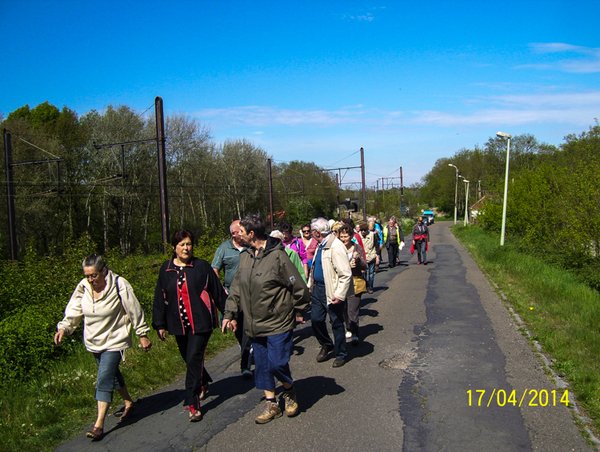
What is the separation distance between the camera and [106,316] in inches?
171

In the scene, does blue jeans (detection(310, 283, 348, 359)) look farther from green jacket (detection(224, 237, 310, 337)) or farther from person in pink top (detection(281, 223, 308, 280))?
person in pink top (detection(281, 223, 308, 280))

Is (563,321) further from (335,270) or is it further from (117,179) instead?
(117,179)

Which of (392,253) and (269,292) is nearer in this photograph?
(269,292)

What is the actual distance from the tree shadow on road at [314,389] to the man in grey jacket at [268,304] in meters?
0.42

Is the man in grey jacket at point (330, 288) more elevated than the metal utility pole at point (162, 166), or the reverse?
the metal utility pole at point (162, 166)

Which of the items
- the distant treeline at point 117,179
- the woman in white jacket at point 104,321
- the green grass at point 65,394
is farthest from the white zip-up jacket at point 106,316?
the distant treeline at point 117,179

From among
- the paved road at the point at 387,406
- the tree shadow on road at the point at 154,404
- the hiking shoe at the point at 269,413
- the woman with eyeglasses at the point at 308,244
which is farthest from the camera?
the woman with eyeglasses at the point at 308,244

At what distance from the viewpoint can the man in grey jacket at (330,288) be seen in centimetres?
571

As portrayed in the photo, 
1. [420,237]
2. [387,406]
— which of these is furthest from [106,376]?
[420,237]

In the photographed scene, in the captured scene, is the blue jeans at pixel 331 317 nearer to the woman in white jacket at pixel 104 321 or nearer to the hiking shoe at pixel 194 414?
the hiking shoe at pixel 194 414

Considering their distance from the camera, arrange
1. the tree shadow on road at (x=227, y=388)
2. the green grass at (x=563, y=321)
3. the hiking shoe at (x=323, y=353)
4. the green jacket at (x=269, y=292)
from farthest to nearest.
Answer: the hiking shoe at (x=323, y=353)
the green grass at (x=563, y=321)
the tree shadow on road at (x=227, y=388)
the green jacket at (x=269, y=292)

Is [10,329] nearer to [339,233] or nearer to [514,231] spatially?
[339,233]

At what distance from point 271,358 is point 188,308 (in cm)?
91

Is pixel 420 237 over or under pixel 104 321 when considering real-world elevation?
under
